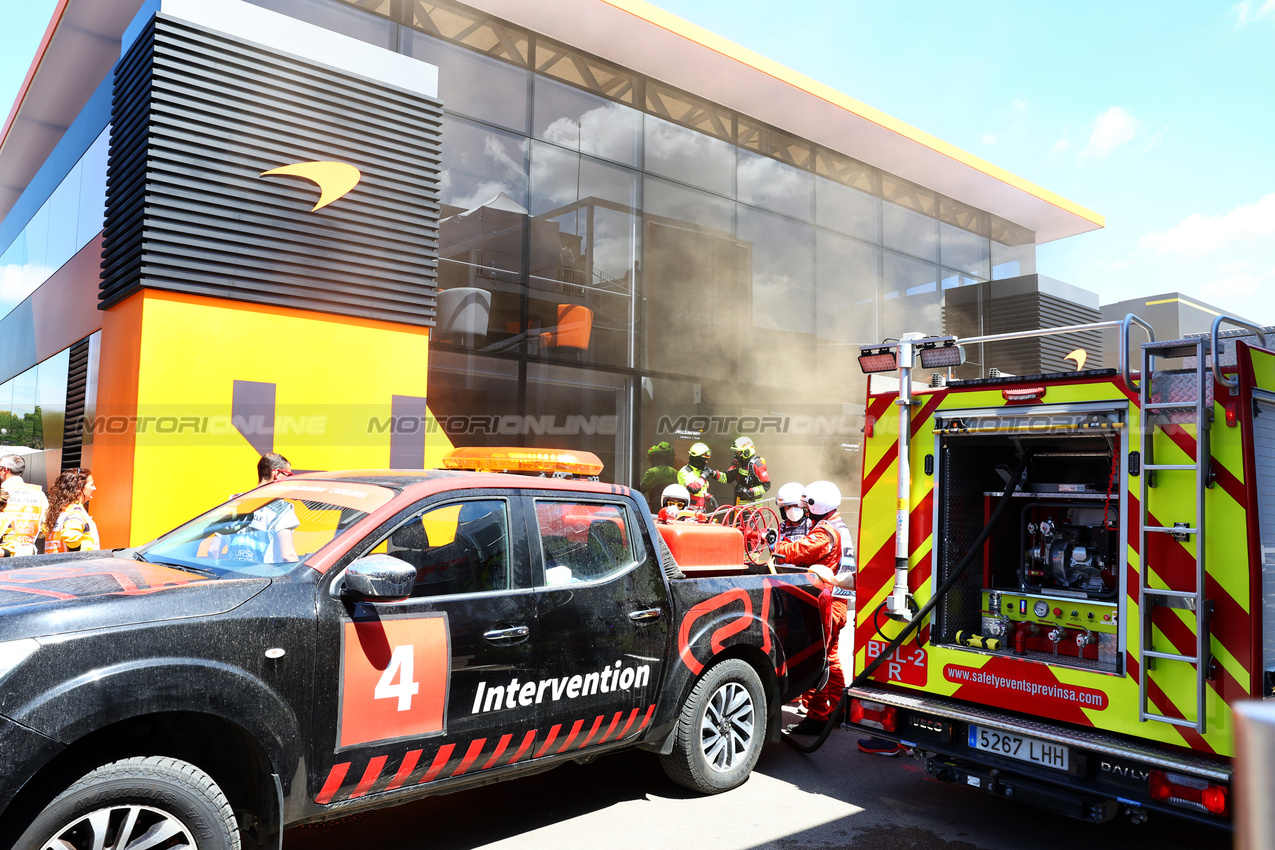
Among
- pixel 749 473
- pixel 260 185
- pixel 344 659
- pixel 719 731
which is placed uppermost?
pixel 260 185

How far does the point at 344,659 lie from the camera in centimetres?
317

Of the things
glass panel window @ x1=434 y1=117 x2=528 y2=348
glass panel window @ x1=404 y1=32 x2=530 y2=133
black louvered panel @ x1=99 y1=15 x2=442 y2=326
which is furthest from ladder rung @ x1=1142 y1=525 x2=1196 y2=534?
glass panel window @ x1=404 y1=32 x2=530 y2=133

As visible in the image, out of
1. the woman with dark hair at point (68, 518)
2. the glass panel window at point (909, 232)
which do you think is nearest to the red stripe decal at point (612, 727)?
the woman with dark hair at point (68, 518)

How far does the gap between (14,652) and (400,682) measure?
4.05 ft

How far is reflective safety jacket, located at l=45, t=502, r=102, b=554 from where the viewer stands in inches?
238

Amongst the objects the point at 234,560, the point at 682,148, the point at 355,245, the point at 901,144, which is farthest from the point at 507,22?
the point at 234,560

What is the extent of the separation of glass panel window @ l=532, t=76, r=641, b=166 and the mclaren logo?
13.3 feet

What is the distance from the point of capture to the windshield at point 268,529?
343 centimetres

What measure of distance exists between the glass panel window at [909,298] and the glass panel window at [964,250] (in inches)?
25.3

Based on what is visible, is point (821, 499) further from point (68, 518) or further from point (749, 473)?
point (68, 518)

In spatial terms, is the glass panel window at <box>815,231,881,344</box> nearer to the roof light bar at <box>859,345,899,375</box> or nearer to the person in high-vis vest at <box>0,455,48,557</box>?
the roof light bar at <box>859,345,899,375</box>

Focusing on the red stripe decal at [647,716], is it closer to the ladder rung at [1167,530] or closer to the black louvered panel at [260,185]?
the ladder rung at [1167,530]

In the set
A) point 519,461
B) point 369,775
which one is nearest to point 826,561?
point 519,461

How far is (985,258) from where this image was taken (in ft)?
64.0
